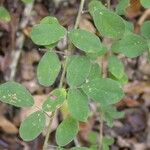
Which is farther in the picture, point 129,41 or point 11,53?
point 11,53

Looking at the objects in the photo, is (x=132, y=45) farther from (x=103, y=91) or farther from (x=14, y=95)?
(x=14, y=95)

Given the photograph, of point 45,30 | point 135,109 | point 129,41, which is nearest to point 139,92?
point 135,109

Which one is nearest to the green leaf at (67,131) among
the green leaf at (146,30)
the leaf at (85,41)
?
the leaf at (85,41)

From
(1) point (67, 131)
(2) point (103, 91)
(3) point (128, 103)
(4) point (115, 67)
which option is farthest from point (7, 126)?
(2) point (103, 91)

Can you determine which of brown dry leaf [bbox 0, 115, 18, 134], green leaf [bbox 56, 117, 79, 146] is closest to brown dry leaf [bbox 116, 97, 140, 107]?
brown dry leaf [bbox 0, 115, 18, 134]

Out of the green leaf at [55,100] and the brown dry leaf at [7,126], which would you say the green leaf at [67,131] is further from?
the brown dry leaf at [7,126]

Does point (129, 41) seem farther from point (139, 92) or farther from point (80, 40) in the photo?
point (139, 92)
